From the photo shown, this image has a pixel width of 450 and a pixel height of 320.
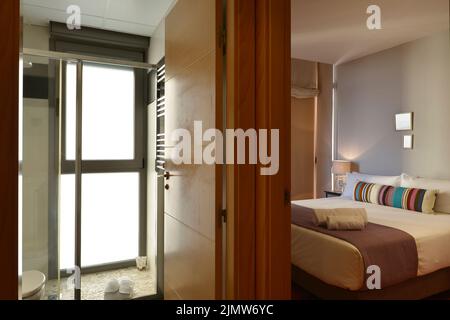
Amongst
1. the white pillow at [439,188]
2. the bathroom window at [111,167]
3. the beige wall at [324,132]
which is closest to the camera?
the white pillow at [439,188]

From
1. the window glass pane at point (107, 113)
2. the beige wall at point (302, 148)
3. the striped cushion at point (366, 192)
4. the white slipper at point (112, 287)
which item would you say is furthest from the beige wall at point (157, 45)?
the striped cushion at point (366, 192)

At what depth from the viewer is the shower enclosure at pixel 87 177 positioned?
243cm

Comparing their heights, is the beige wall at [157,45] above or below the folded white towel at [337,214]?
above

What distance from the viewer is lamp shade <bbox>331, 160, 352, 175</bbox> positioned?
4176 millimetres

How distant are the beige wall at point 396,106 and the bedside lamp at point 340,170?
0.64ft

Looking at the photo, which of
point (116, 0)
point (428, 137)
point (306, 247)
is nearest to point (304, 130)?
point (428, 137)

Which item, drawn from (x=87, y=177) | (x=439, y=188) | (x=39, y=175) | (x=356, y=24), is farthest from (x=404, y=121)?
(x=39, y=175)

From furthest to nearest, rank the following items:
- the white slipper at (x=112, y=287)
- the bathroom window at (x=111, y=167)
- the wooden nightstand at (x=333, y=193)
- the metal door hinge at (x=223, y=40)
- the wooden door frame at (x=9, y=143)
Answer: the wooden nightstand at (x=333, y=193) < the bathroom window at (x=111, y=167) < the white slipper at (x=112, y=287) < the metal door hinge at (x=223, y=40) < the wooden door frame at (x=9, y=143)

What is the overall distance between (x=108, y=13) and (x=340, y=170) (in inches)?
138

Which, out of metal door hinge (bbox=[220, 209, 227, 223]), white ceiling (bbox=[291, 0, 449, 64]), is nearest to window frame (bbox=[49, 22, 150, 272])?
white ceiling (bbox=[291, 0, 449, 64])

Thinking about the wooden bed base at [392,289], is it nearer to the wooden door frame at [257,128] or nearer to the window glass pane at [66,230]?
the wooden door frame at [257,128]

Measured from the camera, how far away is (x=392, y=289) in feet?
6.88

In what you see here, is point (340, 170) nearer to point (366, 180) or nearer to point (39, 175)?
point (366, 180)

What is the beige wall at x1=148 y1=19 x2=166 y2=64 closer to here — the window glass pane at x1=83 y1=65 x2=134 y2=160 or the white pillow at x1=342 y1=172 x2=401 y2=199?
the window glass pane at x1=83 y1=65 x2=134 y2=160
